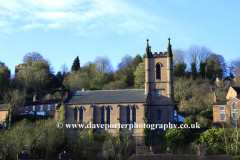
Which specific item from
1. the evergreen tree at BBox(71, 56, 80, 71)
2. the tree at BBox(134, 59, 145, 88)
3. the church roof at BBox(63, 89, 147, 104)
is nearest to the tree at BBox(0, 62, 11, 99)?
the evergreen tree at BBox(71, 56, 80, 71)

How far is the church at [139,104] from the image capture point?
44.2 m

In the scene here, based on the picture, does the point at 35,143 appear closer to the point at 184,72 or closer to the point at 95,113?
the point at 95,113

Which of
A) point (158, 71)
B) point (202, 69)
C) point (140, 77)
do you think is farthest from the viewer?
point (202, 69)

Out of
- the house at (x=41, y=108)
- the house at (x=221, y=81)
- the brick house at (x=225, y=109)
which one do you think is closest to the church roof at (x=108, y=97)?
the house at (x=41, y=108)

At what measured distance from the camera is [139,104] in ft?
145

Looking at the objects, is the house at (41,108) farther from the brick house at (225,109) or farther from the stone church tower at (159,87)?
the brick house at (225,109)

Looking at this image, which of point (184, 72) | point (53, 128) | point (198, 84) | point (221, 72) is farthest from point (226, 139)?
point (221, 72)

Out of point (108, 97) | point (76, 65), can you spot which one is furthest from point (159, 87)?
point (76, 65)

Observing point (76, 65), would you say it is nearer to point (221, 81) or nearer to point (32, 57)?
point (32, 57)

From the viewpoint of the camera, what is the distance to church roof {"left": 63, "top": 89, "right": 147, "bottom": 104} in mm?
45300

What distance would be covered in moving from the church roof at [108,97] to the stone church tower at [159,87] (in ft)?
5.13

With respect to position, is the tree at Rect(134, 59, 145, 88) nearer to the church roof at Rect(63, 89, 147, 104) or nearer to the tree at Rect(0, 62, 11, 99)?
the church roof at Rect(63, 89, 147, 104)

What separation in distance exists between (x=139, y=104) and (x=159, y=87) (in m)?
4.34

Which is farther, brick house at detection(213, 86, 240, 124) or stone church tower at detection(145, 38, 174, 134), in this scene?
brick house at detection(213, 86, 240, 124)
